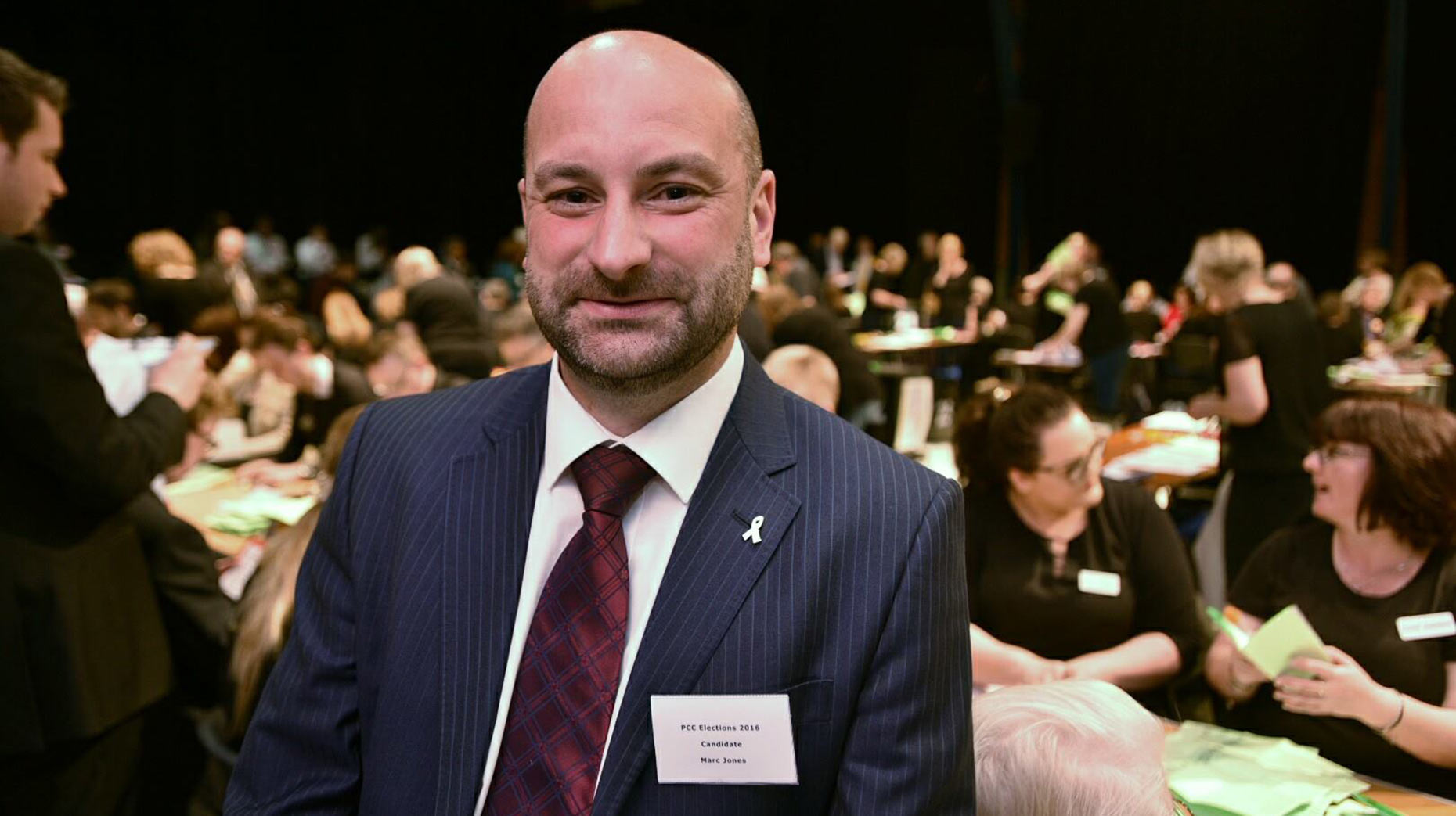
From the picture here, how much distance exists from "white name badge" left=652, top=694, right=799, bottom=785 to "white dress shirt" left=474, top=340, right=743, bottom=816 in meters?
0.07

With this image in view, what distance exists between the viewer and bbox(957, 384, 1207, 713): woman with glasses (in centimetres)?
249

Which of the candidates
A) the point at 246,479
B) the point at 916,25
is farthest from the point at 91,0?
the point at 246,479

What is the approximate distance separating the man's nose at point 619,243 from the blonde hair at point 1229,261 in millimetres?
3888

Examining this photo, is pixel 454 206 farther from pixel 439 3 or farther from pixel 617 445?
pixel 617 445

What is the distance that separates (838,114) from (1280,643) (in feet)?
48.0

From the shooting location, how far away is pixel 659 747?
97cm

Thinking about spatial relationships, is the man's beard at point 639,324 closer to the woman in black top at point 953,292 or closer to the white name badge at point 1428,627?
the white name badge at point 1428,627

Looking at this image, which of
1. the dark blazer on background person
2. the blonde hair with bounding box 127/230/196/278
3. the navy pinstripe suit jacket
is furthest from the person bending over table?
the blonde hair with bounding box 127/230/196/278

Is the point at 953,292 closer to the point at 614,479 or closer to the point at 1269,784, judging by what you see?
the point at 1269,784

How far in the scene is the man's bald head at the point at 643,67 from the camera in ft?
3.22

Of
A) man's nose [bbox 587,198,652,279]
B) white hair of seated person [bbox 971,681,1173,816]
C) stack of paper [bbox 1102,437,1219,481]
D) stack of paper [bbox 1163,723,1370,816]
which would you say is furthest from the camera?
stack of paper [bbox 1102,437,1219,481]

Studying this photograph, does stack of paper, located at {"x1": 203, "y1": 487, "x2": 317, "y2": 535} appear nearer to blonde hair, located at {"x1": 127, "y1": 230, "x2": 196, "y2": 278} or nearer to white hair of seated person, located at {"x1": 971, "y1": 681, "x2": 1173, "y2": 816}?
blonde hair, located at {"x1": 127, "y1": 230, "x2": 196, "y2": 278}

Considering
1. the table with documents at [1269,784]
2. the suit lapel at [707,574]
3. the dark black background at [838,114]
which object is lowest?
the table with documents at [1269,784]

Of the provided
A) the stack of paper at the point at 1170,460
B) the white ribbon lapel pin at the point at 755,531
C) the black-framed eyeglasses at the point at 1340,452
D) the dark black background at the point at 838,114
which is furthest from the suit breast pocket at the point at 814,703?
the dark black background at the point at 838,114
